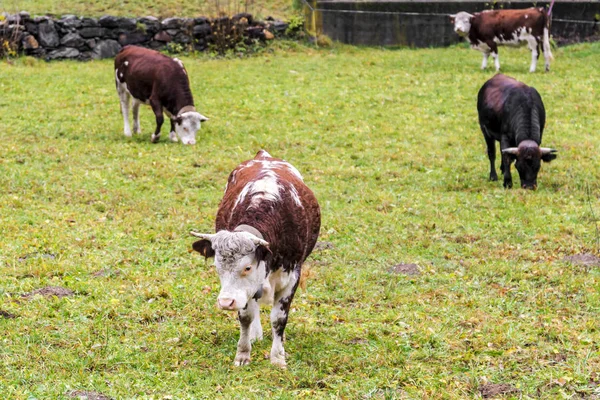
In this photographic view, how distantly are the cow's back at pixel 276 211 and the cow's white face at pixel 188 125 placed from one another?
870cm

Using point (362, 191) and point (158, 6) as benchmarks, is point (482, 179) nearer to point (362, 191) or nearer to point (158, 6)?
point (362, 191)

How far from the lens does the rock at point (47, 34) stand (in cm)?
2341

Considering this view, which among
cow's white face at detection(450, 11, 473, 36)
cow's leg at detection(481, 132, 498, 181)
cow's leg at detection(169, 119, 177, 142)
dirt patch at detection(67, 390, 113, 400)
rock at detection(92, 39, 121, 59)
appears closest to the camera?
dirt patch at detection(67, 390, 113, 400)

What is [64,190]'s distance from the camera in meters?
12.2

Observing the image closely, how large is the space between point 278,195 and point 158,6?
20.5 metres

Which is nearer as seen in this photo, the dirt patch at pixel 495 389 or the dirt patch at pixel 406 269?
the dirt patch at pixel 495 389

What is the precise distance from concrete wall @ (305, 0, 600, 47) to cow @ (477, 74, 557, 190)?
42.4 ft

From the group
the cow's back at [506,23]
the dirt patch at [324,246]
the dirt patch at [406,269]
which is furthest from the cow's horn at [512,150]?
the cow's back at [506,23]

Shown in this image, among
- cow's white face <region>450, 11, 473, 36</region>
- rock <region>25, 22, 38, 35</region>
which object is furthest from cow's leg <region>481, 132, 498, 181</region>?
rock <region>25, 22, 38, 35</region>

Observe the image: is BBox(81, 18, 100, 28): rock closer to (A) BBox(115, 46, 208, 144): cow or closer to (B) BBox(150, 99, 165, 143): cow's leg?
(A) BBox(115, 46, 208, 144): cow

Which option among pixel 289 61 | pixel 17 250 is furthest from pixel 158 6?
pixel 17 250

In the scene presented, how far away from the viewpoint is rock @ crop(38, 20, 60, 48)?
76.8 ft

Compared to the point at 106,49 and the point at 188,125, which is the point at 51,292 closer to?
the point at 188,125

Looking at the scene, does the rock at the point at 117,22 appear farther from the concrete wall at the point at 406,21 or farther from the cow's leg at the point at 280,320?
the cow's leg at the point at 280,320
